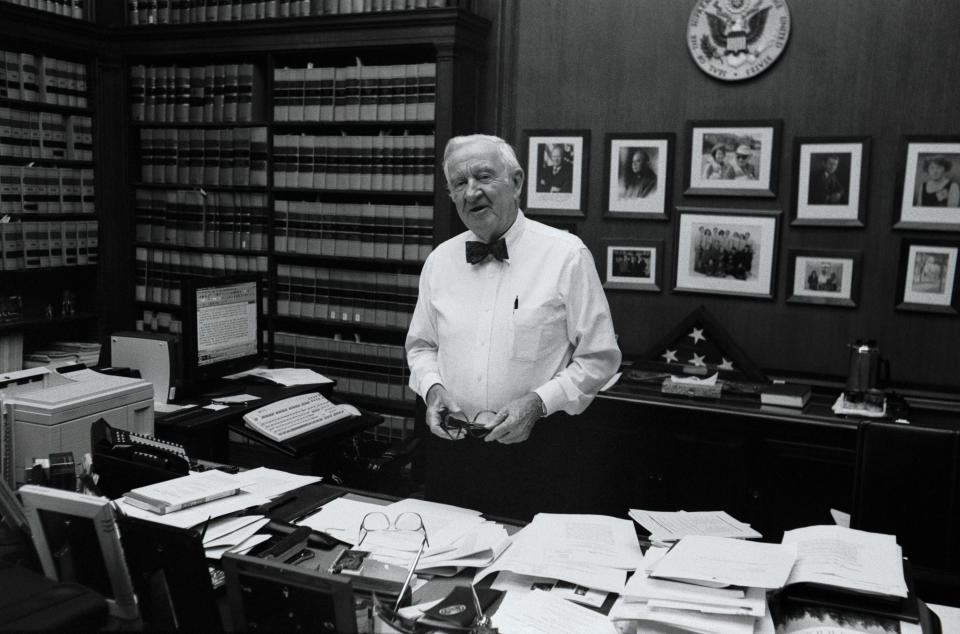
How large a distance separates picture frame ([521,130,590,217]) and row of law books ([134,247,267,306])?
4.95 feet

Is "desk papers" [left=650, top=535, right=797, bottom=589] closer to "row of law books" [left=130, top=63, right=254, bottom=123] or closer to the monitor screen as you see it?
the monitor screen

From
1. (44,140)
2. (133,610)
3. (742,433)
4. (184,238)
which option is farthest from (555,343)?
(44,140)

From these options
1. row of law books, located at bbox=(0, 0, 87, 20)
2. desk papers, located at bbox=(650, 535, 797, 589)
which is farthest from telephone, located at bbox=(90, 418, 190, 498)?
row of law books, located at bbox=(0, 0, 87, 20)

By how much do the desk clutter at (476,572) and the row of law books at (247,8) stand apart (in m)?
2.67

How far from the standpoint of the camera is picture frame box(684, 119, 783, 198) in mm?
3482

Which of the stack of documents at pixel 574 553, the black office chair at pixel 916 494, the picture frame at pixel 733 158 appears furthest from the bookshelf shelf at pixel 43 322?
the black office chair at pixel 916 494

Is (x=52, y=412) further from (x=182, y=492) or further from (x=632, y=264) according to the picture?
(x=632, y=264)

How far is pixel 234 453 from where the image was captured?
14.4 feet

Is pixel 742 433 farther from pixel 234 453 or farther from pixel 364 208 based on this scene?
pixel 234 453

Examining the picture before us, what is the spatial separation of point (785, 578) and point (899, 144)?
94.3 inches

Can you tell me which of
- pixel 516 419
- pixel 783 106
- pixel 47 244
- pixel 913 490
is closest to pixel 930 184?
pixel 783 106

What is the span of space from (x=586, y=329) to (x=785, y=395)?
1.17 metres

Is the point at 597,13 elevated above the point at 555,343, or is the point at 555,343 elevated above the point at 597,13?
the point at 597,13

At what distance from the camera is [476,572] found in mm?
1672
